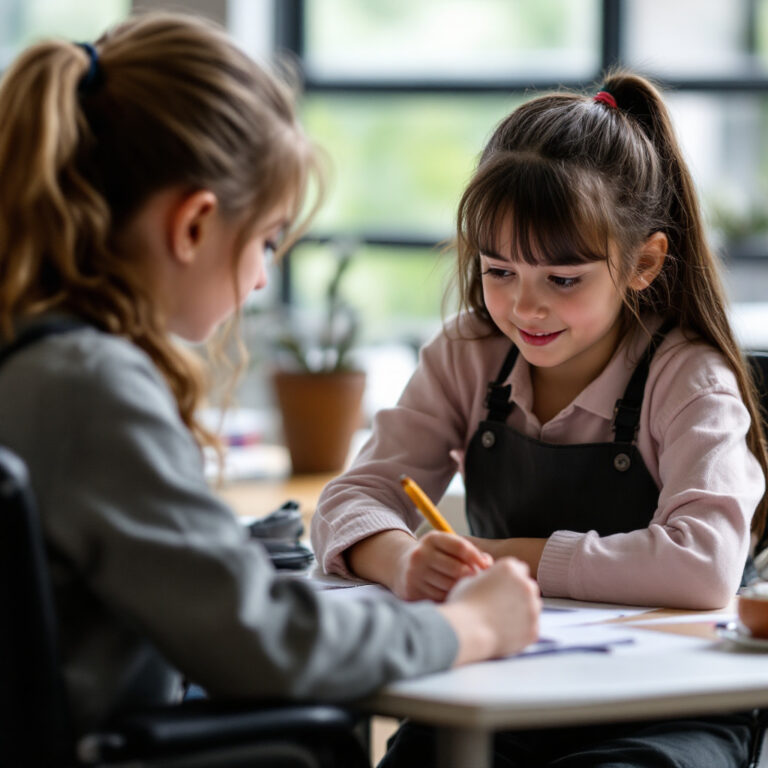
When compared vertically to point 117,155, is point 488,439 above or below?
below

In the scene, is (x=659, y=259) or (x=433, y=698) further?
(x=659, y=259)

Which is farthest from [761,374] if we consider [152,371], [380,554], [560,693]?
[152,371]

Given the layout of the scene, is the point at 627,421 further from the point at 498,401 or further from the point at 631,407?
the point at 498,401

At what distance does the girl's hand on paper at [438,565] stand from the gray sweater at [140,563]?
0.26 m

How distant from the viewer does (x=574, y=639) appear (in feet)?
3.80

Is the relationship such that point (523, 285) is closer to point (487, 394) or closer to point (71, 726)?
point (487, 394)

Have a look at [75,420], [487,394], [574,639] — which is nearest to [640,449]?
[487,394]

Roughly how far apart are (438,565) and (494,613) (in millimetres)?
174

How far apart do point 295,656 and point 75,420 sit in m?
0.26

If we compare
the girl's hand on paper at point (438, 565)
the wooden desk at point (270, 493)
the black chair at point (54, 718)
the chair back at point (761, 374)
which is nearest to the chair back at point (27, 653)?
the black chair at point (54, 718)

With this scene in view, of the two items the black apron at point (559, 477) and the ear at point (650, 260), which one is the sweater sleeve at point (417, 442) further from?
the ear at point (650, 260)

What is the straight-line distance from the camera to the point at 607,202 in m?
1.52

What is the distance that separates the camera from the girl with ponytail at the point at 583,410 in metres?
1.35

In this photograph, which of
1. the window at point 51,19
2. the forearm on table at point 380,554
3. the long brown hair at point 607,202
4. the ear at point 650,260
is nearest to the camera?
the forearm on table at point 380,554
